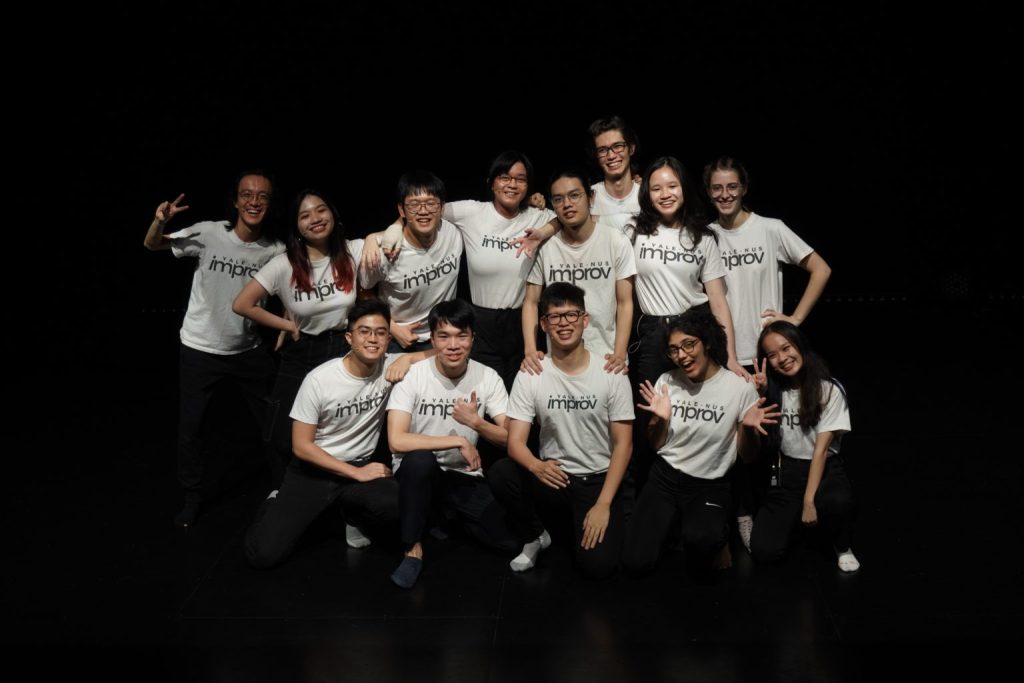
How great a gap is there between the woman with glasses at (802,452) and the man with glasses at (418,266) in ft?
3.97

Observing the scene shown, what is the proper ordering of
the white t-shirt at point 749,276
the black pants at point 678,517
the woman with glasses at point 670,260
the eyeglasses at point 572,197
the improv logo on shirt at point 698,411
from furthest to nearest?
the white t-shirt at point 749,276 → the woman with glasses at point 670,260 → the eyeglasses at point 572,197 → the improv logo on shirt at point 698,411 → the black pants at point 678,517

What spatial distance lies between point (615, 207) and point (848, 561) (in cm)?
154

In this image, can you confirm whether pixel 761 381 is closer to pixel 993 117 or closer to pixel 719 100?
pixel 719 100

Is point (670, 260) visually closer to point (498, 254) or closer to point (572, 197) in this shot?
point (572, 197)

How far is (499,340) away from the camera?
12.5 feet

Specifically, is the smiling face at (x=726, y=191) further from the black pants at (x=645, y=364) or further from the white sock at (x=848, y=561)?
the white sock at (x=848, y=561)

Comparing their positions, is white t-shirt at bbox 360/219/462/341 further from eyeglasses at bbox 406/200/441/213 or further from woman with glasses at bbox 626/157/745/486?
woman with glasses at bbox 626/157/745/486

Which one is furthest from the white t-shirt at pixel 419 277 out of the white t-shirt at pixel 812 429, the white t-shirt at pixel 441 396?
the white t-shirt at pixel 812 429

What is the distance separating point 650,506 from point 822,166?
346 cm

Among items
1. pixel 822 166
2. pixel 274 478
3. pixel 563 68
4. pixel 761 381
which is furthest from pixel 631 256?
pixel 822 166

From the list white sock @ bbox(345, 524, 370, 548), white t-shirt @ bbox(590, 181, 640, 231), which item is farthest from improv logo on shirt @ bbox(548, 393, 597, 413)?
white sock @ bbox(345, 524, 370, 548)

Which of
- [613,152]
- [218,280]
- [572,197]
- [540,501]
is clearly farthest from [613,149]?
[218,280]

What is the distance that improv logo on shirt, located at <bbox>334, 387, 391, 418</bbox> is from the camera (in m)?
3.58

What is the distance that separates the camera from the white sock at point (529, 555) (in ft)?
11.2
